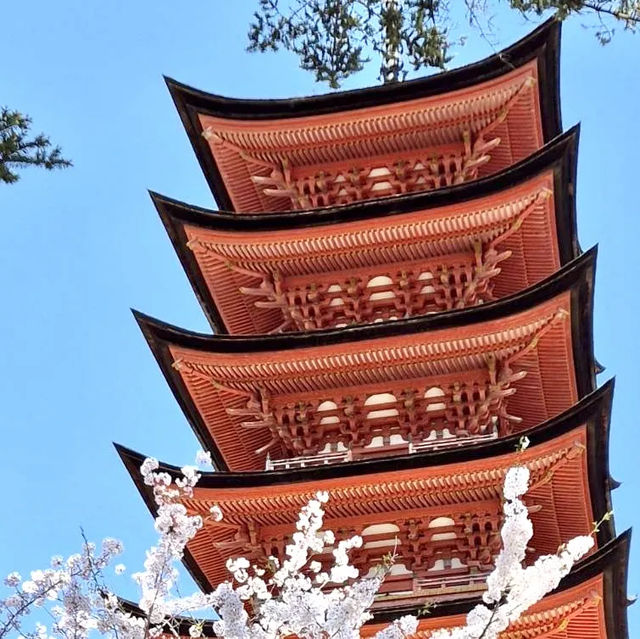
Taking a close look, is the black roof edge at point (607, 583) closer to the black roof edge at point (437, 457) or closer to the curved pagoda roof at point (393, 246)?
the black roof edge at point (437, 457)

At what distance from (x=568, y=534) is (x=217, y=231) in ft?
20.1

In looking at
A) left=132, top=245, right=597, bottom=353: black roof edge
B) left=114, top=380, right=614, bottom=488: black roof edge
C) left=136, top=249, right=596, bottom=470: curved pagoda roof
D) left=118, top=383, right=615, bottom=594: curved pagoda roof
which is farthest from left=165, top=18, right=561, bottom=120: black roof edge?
left=118, top=383, right=615, bottom=594: curved pagoda roof

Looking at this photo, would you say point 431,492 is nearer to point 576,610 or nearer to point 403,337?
point 403,337

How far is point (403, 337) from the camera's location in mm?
14820

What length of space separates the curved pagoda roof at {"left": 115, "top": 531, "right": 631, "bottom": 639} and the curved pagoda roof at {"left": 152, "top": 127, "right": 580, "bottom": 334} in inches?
204

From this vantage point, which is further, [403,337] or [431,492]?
[403,337]

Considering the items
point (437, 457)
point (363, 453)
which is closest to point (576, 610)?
point (437, 457)

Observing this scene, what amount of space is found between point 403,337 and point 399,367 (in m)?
0.59

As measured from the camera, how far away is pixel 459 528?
14.0 m

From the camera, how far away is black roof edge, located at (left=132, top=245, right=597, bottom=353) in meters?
14.4

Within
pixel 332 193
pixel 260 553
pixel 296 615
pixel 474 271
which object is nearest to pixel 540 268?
pixel 474 271

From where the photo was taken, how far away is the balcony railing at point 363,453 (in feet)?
48.5

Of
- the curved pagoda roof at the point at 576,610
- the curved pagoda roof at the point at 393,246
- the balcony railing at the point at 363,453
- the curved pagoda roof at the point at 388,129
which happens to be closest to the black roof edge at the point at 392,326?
the balcony railing at the point at 363,453

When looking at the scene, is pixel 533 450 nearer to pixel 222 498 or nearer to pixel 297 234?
pixel 222 498
